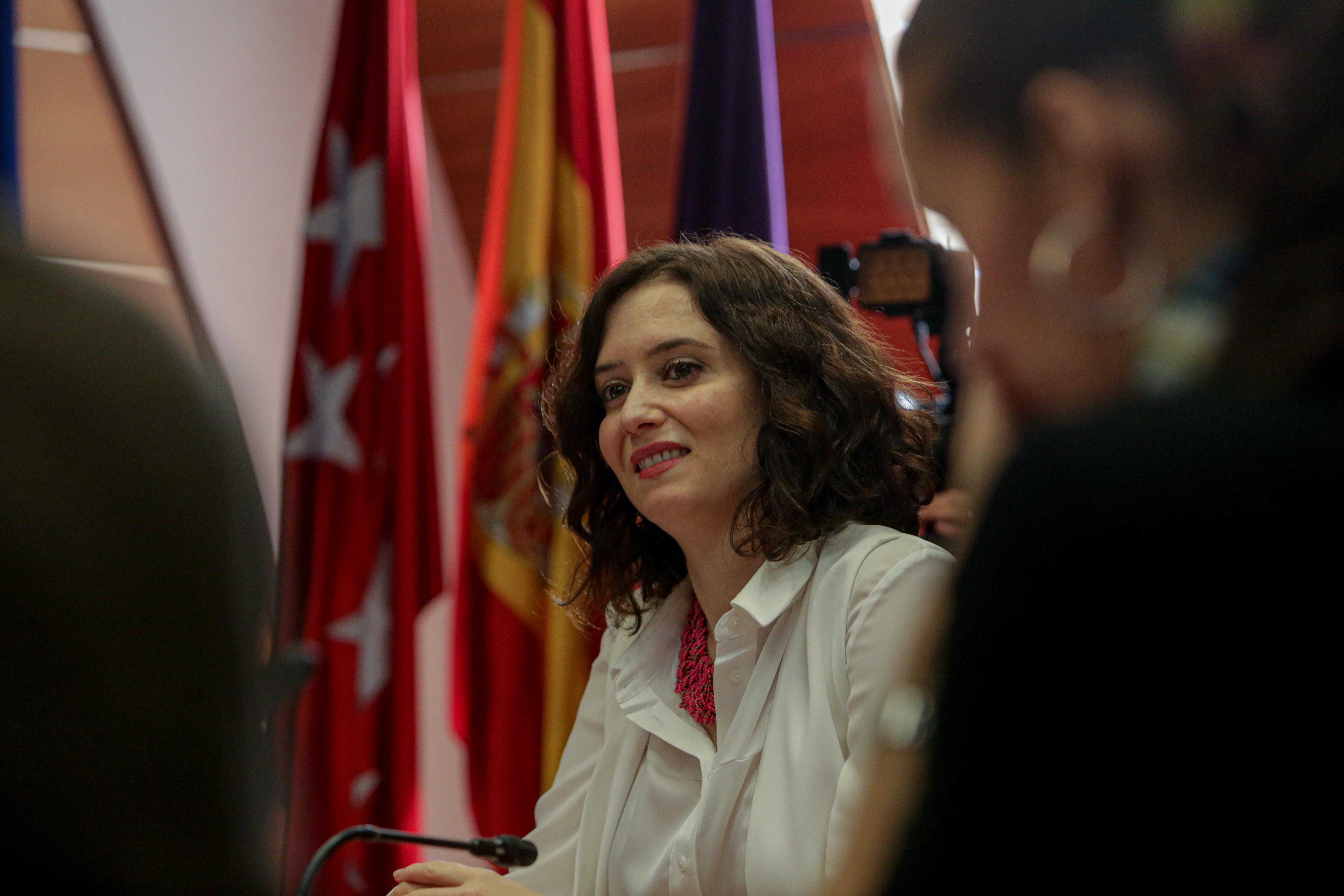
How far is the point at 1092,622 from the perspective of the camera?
0.51m

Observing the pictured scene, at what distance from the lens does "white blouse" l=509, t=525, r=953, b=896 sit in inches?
58.3

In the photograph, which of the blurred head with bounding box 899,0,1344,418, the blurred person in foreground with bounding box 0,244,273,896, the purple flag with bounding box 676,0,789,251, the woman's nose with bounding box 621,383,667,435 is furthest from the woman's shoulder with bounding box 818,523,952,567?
the blurred person in foreground with bounding box 0,244,273,896

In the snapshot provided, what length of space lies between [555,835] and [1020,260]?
1.54m

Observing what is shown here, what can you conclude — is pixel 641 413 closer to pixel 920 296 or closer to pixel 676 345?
pixel 676 345

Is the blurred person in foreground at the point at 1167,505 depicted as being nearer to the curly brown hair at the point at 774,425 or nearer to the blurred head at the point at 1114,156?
the blurred head at the point at 1114,156

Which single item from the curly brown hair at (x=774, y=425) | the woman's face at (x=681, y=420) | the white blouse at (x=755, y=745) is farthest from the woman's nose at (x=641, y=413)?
the white blouse at (x=755, y=745)

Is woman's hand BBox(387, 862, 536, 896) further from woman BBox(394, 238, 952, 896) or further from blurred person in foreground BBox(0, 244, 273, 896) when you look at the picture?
blurred person in foreground BBox(0, 244, 273, 896)

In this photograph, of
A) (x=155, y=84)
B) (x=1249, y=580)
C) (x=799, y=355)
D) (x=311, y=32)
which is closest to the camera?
(x=1249, y=580)

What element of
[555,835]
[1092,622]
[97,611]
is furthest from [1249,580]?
[555,835]

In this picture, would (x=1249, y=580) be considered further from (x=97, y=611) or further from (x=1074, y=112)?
(x=97, y=611)

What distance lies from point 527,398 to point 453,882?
4.02 ft

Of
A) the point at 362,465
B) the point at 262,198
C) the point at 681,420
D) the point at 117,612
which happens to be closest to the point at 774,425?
the point at 681,420

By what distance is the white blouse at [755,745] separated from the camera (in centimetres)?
148

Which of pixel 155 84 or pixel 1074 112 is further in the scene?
pixel 155 84
